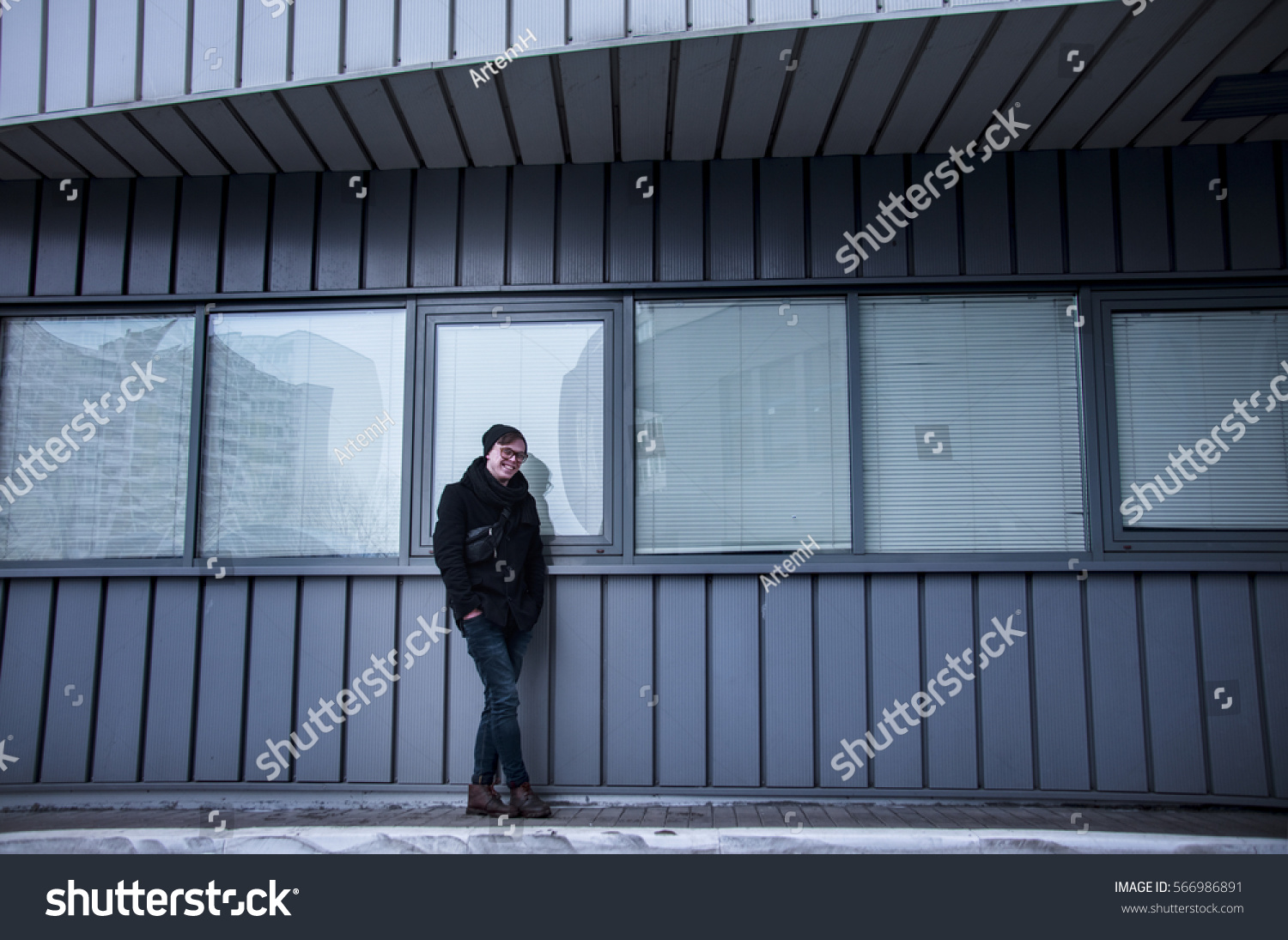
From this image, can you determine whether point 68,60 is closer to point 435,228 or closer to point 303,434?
point 435,228

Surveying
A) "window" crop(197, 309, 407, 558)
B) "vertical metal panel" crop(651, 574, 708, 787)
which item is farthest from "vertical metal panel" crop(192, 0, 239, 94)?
"vertical metal panel" crop(651, 574, 708, 787)

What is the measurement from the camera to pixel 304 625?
160 inches

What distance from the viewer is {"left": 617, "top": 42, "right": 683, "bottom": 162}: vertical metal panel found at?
3.25 m

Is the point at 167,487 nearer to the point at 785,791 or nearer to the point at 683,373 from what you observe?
the point at 683,373

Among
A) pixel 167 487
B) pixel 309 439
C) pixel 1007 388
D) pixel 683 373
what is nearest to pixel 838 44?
pixel 683 373

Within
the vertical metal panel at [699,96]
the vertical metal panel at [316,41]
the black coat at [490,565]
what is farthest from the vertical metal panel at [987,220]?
the vertical metal panel at [316,41]

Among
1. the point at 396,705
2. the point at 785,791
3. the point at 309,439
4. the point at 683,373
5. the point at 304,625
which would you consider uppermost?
the point at 683,373

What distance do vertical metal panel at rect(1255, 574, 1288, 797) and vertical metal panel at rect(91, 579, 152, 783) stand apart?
5628 mm

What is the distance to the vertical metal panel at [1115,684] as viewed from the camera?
3.81 meters

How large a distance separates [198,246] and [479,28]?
2211 mm

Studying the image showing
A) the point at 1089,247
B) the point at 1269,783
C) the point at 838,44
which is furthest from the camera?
the point at 1089,247

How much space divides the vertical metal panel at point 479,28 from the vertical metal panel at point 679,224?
127 centimetres

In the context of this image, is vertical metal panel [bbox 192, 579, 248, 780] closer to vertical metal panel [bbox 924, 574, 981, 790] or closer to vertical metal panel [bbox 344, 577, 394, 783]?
vertical metal panel [bbox 344, 577, 394, 783]

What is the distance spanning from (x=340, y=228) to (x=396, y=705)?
100 inches
